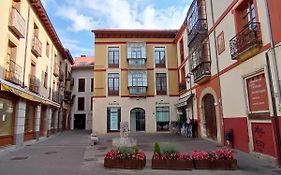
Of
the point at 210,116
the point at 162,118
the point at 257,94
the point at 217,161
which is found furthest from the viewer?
the point at 162,118

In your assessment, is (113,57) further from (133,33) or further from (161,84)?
(161,84)

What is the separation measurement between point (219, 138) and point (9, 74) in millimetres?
12749

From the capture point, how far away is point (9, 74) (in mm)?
12602

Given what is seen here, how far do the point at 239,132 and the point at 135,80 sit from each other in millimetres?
15641

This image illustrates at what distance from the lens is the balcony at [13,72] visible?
1250 cm

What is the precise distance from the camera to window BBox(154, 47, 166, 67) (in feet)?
88.5

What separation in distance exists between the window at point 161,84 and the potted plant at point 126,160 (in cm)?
1822

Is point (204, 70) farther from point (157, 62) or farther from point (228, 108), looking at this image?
point (157, 62)

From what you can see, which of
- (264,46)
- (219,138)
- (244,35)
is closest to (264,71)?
(264,46)

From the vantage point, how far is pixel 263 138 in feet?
32.0

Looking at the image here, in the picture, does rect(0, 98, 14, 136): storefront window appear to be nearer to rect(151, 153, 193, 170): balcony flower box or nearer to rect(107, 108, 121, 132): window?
rect(151, 153, 193, 170): balcony flower box

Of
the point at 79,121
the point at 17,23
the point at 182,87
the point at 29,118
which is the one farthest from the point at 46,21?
the point at 79,121

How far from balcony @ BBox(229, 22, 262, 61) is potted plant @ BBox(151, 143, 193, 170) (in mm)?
5356

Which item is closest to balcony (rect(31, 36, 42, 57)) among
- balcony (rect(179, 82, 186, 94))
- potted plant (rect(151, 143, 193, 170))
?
potted plant (rect(151, 143, 193, 170))
